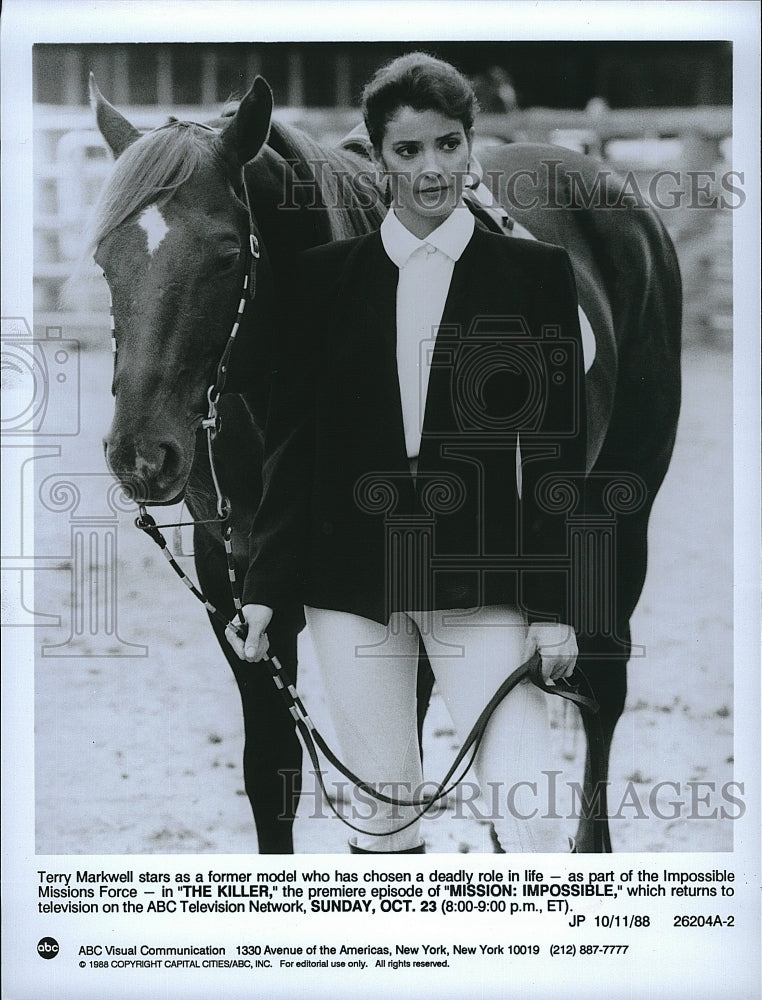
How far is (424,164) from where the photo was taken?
9.60 ft

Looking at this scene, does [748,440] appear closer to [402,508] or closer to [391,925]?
[402,508]

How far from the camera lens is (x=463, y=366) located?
296 centimetres

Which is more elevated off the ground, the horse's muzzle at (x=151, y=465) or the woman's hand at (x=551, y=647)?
the horse's muzzle at (x=151, y=465)

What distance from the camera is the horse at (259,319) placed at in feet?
9.31

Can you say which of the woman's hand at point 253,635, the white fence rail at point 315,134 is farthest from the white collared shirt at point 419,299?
the woman's hand at point 253,635

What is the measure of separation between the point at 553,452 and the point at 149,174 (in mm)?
1289

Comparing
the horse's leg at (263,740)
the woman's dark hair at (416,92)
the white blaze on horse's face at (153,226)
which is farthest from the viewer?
the horse's leg at (263,740)

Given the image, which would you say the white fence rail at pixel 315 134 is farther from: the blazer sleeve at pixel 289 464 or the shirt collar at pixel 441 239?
the blazer sleeve at pixel 289 464

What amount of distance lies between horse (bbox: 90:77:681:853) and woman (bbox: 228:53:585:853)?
0.10 metres

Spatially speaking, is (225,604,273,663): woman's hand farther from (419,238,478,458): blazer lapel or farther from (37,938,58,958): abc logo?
(37,938,58,958): abc logo

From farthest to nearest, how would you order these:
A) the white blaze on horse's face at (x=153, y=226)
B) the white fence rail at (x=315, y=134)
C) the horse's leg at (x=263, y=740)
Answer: the horse's leg at (x=263, y=740) → the white fence rail at (x=315, y=134) → the white blaze on horse's face at (x=153, y=226)

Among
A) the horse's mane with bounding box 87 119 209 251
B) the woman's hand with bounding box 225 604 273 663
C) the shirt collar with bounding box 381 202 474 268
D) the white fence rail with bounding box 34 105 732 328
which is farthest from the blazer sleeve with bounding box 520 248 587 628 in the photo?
the horse's mane with bounding box 87 119 209 251

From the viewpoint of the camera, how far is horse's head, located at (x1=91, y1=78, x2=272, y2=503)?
9.25ft

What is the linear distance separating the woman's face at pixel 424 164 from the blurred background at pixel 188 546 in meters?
0.13
